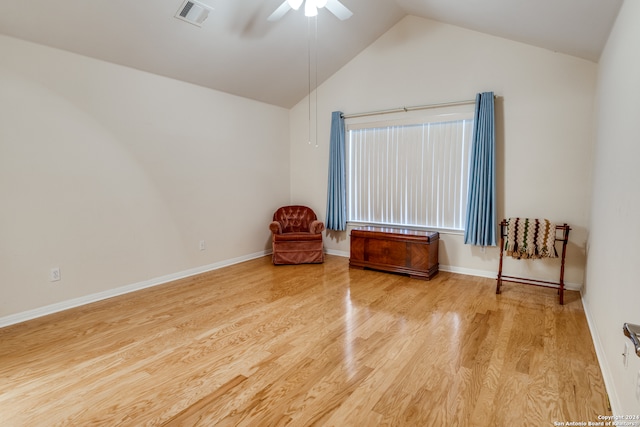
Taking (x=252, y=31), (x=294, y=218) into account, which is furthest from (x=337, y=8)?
(x=294, y=218)

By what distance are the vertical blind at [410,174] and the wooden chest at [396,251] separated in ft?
1.17

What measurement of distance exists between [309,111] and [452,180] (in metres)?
2.58

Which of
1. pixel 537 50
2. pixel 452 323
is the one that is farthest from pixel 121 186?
pixel 537 50

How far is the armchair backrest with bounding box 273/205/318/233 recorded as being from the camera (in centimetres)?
547

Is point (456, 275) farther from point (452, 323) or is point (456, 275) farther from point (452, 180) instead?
point (452, 323)

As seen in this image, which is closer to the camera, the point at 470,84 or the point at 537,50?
the point at 537,50

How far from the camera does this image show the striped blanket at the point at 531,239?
345 centimetres

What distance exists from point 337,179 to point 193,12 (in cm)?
292

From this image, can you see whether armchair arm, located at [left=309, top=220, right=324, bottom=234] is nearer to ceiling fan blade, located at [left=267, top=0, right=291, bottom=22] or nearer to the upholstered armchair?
the upholstered armchair

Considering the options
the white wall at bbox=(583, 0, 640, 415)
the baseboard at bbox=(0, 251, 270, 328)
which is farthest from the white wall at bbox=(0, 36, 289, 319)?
the white wall at bbox=(583, 0, 640, 415)

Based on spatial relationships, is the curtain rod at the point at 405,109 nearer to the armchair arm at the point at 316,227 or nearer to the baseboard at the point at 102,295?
the armchair arm at the point at 316,227

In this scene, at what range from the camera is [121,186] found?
12.1 ft

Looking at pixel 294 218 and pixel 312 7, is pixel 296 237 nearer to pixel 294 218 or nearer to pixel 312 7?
pixel 294 218

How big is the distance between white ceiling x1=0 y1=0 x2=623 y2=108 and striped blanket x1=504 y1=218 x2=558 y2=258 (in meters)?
1.73
